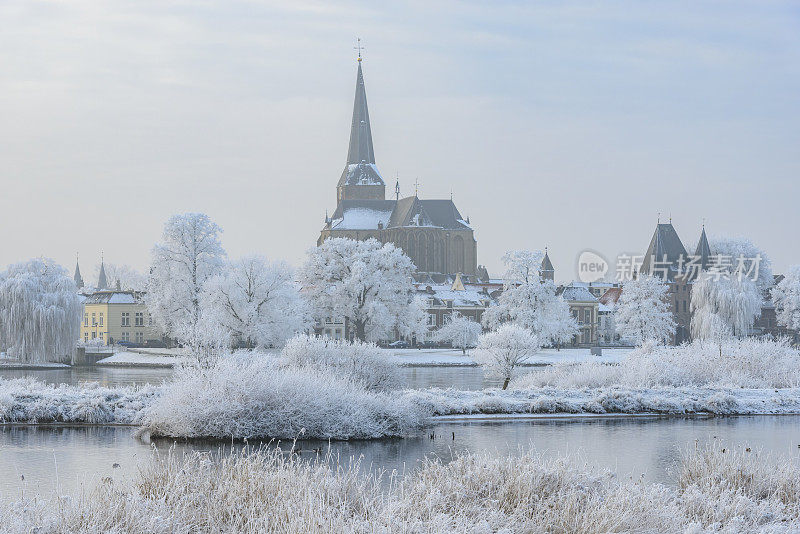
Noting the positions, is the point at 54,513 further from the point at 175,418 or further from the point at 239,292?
the point at 239,292

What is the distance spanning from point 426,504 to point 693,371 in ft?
80.7

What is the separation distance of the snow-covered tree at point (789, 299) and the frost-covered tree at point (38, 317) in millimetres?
59285

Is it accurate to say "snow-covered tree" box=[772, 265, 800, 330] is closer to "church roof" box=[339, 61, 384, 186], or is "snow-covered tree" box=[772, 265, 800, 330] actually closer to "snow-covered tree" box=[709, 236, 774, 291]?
"snow-covered tree" box=[709, 236, 774, 291]

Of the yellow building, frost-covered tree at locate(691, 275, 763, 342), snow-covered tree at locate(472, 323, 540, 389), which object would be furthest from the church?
snow-covered tree at locate(472, 323, 540, 389)

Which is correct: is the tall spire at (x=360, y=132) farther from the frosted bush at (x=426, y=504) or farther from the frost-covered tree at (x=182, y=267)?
the frosted bush at (x=426, y=504)

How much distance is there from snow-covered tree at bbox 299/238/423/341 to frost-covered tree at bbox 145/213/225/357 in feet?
27.2

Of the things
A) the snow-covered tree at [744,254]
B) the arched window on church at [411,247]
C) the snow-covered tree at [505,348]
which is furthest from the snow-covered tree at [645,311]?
the arched window on church at [411,247]

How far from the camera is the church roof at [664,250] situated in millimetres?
95750

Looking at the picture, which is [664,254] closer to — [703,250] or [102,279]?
[703,250]

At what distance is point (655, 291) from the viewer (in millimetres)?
76062

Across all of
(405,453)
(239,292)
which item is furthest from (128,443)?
(239,292)

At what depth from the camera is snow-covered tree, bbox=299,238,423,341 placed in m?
64.0

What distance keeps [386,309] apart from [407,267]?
4707mm

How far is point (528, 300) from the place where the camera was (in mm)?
68562
